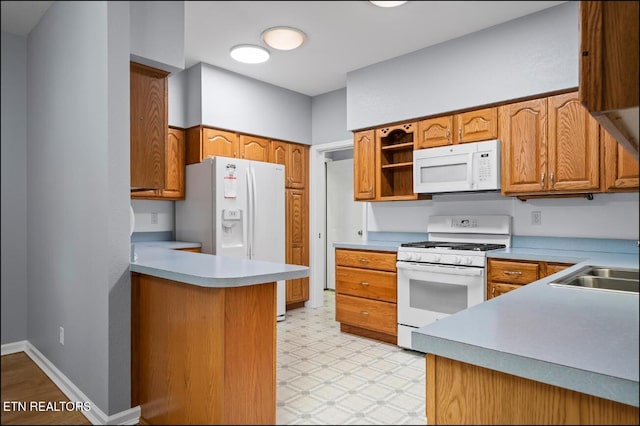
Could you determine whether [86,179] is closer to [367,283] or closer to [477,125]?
[367,283]

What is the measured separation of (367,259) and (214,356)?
184 cm

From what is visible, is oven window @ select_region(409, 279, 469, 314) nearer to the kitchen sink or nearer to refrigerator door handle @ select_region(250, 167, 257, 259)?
the kitchen sink

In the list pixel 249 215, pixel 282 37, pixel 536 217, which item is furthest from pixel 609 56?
pixel 249 215

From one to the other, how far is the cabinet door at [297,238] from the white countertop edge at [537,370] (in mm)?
2786

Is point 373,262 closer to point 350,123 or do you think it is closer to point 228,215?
point 228,215

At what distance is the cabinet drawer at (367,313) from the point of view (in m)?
2.56

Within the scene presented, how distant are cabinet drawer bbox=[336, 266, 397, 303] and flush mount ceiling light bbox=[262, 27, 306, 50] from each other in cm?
208

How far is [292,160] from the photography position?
3551 millimetres

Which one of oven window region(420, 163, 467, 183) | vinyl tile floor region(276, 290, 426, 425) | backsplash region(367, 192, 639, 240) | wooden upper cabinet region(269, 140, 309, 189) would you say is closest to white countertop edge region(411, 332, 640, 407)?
vinyl tile floor region(276, 290, 426, 425)

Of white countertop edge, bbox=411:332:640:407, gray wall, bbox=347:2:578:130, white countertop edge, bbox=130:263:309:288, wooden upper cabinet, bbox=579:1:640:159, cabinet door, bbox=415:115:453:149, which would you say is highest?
cabinet door, bbox=415:115:453:149

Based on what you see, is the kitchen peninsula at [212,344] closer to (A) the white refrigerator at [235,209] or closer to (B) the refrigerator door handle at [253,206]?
(A) the white refrigerator at [235,209]

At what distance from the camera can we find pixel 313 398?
4.49ft

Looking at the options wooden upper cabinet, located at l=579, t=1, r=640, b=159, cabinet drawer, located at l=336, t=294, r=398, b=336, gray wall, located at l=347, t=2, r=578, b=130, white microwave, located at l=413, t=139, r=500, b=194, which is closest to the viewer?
wooden upper cabinet, located at l=579, t=1, r=640, b=159

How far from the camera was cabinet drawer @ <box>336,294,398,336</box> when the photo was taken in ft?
8.40
